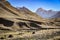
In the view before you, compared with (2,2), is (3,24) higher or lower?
lower

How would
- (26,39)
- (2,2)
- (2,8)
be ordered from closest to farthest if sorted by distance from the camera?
(26,39) < (2,8) < (2,2)

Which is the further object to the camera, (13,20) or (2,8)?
(2,8)

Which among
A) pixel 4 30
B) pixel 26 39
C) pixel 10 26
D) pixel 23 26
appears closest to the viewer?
pixel 26 39

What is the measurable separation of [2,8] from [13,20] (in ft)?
32.5

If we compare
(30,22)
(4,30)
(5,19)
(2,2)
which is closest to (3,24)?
(5,19)

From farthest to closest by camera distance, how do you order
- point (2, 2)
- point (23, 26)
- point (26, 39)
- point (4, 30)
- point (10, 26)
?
point (2, 2), point (23, 26), point (10, 26), point (4, 30), point (26, 39)

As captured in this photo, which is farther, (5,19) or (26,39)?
(5,19)

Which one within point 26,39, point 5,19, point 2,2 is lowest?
point 26,39

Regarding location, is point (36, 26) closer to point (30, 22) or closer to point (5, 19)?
point (30, 22)

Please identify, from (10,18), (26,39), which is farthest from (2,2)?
(26,39)

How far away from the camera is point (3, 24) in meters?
59.6

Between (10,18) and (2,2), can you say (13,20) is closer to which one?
(10,18)

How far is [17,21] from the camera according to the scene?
62.8 m

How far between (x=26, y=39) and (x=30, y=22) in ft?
92.1
